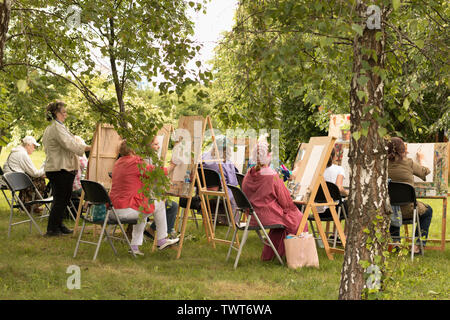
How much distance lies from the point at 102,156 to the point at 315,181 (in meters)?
3.01

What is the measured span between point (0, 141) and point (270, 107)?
87.7 inches

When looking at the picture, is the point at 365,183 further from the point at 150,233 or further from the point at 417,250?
the point at 150,233

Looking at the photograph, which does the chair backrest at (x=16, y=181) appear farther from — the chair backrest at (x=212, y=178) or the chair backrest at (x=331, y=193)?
the chair backrest at (x=331, y=193)

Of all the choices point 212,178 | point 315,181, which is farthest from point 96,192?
point 315,181

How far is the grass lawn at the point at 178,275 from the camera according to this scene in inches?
181

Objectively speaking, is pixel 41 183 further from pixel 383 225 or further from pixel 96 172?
pixel 383 225

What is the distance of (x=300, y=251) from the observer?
569 cm

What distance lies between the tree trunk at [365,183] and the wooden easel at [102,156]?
4436 mm

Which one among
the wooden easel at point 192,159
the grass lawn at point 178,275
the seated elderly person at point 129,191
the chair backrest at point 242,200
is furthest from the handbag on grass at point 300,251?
the seated elderly person at point 129,191

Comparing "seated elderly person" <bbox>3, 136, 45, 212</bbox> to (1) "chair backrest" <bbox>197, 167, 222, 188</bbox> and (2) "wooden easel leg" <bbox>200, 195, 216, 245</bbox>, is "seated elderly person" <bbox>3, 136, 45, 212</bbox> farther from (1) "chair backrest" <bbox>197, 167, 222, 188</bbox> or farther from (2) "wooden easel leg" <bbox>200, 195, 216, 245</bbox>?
(2) "wooden easel leg" <bbox>200, 195, 216, 245</bbox>

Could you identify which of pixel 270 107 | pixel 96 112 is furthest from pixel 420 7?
pixel 96 112

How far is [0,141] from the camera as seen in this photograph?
4.48 metres

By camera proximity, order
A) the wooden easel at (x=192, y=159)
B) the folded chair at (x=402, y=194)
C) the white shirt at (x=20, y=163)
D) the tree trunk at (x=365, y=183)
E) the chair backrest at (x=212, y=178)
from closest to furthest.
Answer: the tree trunk at (x=365, y=183)
the wooden easel at (x=192, y=159)
the folded chair at (x=402, y=194)
the chair backrest at (x=212, y=178)
the white shirt at (x=20, y=163)

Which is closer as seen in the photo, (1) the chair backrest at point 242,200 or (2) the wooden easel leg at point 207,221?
(1) the chair backrest at point 242,200
